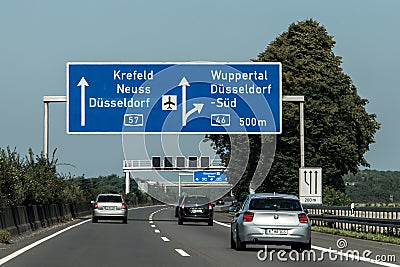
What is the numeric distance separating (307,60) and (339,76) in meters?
2.57

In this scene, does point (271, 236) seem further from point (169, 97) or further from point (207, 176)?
point (207, 176)

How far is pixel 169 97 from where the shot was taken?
128 ft

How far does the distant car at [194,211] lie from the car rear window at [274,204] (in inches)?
779

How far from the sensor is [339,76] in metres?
61.0

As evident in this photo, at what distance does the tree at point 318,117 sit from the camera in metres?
58.1

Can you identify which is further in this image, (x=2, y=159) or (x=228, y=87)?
(x=228, y=87)

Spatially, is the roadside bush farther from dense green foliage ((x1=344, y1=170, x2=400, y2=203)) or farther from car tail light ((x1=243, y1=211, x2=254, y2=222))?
dense green foliage ((x1=344, y1=170, x2=400, y2=203))

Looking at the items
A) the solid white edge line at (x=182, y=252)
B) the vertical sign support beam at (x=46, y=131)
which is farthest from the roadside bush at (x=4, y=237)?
the vertical sign support beam at (x=46, y=131)

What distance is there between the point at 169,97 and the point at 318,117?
71.6ft

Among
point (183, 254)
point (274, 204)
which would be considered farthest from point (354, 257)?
point (183, 254)

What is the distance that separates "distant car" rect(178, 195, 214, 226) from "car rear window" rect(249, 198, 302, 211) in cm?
1978

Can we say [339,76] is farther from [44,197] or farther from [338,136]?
[44,197]

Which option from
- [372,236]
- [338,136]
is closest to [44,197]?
[372,236]

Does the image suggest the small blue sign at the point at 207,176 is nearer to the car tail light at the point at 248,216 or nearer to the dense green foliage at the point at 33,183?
the dense green foliage at the point at 33,183
